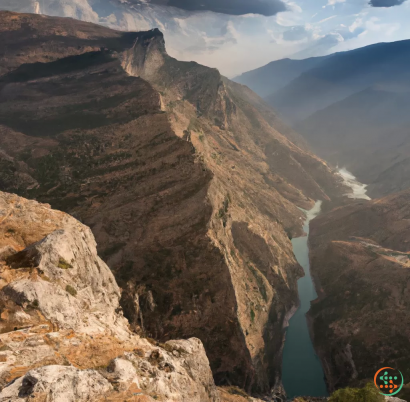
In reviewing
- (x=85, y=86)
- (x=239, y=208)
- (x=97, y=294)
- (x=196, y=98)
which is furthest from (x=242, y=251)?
(x=196, y=98)

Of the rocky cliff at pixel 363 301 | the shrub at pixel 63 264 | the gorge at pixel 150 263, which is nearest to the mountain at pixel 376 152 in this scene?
the gorge at pixel 150 263

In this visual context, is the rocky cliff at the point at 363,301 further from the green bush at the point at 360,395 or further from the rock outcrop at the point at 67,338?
the rock outcrop at the point at 67,338

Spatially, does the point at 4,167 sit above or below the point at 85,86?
below

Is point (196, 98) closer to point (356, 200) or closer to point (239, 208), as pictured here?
point (239, 208)

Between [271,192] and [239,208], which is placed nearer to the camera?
[239,208]

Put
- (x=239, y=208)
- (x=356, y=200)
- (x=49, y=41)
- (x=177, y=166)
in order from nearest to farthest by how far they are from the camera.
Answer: (x=177, y=166), (x=239, y=208), (x=49, y=41), (x=356, y=200)

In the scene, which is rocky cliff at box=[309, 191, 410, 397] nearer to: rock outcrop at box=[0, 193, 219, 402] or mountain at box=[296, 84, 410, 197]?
rock outcrop at box=[0, 193, 219, 402]

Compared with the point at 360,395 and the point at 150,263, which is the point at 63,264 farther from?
the point at 360,395
